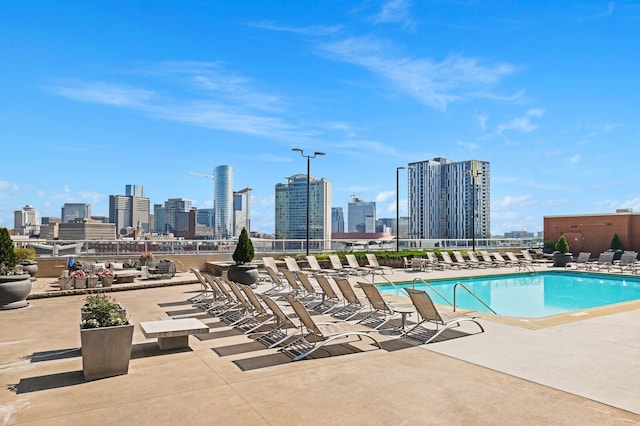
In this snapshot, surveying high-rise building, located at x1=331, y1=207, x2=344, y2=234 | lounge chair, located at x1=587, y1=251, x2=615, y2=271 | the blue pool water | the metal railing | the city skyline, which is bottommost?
the blue pool water

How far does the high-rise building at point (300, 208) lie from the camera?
39781 mm

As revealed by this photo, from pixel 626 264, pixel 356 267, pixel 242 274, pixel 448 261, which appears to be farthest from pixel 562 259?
pixel 242 274

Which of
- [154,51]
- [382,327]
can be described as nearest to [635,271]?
[382,327]

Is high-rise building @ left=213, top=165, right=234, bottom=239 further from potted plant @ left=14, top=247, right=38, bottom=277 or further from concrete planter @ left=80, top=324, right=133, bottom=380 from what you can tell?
concrete planter @ left=80, top=324, right=133, bottom=380

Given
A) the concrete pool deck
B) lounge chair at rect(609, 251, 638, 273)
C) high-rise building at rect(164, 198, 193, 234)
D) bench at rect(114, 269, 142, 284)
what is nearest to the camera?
the concrete pool deck

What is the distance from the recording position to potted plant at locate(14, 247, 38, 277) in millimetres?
13820

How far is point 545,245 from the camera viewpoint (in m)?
27.7

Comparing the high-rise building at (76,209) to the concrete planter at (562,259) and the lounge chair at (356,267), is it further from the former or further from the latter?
the concrete planter at (562,259)

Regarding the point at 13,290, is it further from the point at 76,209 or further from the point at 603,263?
the point at 76,209

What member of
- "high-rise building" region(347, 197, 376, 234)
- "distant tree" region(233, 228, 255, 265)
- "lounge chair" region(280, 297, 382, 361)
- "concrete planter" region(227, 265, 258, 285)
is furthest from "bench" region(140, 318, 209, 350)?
"high-rise building" region(347, 197, 376, 234)

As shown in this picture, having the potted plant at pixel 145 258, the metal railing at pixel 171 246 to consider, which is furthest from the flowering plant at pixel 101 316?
the metal railing at pixel 171 246

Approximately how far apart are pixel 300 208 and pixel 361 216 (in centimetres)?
4795

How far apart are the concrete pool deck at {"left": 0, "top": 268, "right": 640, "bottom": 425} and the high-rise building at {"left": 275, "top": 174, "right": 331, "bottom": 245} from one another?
32.1 m

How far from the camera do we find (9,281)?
32.0 feet
